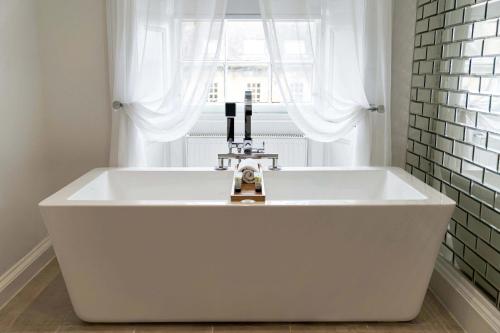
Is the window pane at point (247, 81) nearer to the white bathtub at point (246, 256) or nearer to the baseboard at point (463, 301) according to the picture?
the white bathtub at point (246, 256)

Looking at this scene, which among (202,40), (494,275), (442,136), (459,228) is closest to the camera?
(494,275)

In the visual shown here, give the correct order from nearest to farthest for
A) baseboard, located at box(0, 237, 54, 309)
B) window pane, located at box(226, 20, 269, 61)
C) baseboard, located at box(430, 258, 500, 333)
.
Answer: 1. baseboard, located at box(430, 258, 500, 333)
2. baseboard, located at box(0, 237, 54, 309)
3. window pane, located at box(226, 20, 269, 61)

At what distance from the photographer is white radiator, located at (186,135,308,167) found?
11.9 feet

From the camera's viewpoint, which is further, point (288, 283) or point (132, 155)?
point (132, 155)

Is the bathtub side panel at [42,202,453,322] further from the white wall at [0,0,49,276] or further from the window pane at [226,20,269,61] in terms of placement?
the window pane at [226,20,269,61]

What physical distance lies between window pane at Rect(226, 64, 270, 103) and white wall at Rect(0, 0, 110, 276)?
87cm

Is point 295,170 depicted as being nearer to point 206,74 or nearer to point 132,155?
point 206,74

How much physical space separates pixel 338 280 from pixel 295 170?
902 millimetres

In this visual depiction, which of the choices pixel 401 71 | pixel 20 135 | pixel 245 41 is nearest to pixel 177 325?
pixel 20 135

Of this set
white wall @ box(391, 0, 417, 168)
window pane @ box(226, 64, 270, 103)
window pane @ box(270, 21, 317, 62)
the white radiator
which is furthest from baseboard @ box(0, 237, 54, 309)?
white wall @ box(391, 0, 417, 168)

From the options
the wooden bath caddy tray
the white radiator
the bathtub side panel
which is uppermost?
the white radiator

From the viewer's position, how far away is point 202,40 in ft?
10.5

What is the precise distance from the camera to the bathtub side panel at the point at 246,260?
7.92ft

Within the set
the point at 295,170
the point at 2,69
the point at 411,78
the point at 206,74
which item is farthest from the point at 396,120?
the point at 2,69
